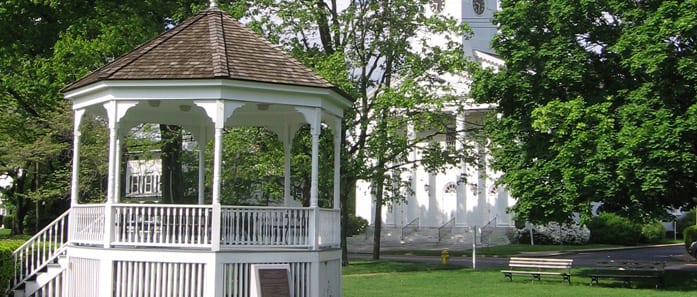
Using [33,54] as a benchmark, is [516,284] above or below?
below

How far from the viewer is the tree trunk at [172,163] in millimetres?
31312

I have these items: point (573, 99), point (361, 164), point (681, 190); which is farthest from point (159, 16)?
point (681, 190)

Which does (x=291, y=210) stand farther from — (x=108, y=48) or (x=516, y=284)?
(x=108, y=48)

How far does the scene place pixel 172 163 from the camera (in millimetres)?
32406

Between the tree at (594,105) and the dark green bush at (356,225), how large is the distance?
34236 millimetres

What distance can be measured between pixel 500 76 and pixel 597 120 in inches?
169

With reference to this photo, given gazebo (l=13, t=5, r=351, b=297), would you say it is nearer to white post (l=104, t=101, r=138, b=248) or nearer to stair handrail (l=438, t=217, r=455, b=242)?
white post (l=104, t=101, r=138, b=248)

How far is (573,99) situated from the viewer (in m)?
25.8

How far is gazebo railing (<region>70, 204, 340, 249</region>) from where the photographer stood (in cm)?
1566

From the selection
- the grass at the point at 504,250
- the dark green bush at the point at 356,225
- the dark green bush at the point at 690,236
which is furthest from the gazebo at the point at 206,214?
the dark green bush at the point at 356,225

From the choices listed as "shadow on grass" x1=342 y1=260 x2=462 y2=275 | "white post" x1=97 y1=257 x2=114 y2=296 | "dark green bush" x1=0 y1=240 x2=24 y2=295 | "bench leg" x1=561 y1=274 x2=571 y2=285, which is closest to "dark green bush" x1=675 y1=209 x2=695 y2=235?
"shadow on grass" x1=342 y1=260 x2=462 y2=275

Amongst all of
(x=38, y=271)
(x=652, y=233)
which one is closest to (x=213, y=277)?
(x=38, y=271)

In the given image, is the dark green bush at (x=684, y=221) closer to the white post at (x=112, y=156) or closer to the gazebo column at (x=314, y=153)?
the gazebo column at (x=314, y=153)

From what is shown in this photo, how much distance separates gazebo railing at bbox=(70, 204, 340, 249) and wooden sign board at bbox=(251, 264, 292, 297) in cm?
60
